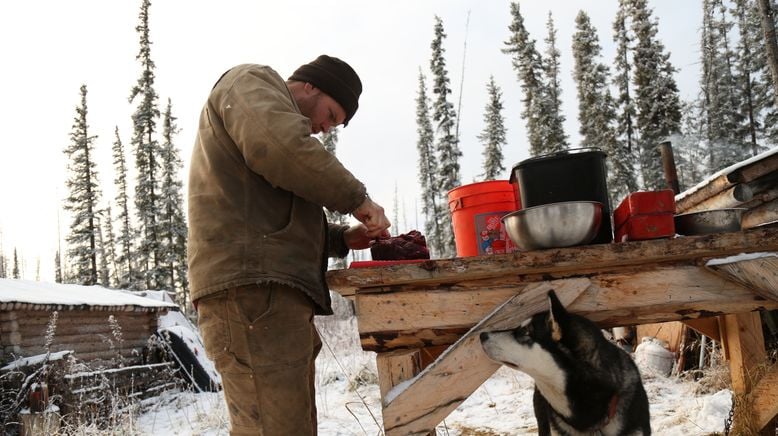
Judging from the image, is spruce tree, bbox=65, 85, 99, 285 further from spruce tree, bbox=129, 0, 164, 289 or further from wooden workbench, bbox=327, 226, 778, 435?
wooden workbench, bbox=327, 226, 778, 435

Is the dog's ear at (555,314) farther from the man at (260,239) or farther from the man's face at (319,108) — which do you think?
the man's face at (319,108)

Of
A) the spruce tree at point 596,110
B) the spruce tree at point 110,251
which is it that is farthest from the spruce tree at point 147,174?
the spruce tree at point 596,110

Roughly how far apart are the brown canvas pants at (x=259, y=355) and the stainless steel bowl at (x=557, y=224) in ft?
3.83

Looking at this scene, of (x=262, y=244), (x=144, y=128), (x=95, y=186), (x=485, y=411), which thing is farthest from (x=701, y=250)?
(x=95, y=186)

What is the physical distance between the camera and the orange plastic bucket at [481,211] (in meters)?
3.28

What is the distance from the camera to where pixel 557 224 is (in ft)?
7.88

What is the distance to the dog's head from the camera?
7.82ft

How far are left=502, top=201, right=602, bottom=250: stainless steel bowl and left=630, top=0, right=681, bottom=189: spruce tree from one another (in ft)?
88.3

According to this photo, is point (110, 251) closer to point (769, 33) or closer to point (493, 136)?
point (493, 136)

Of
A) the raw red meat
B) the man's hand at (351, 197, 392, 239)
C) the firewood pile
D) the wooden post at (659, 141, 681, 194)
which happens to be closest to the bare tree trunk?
the wooden post at (659, 141, 681, 194)

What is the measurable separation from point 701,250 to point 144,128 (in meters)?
29.7

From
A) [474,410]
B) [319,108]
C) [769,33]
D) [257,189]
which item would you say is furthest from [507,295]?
[769,33]

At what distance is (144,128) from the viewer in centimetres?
2761

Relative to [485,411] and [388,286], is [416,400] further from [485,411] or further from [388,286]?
[485,411]
